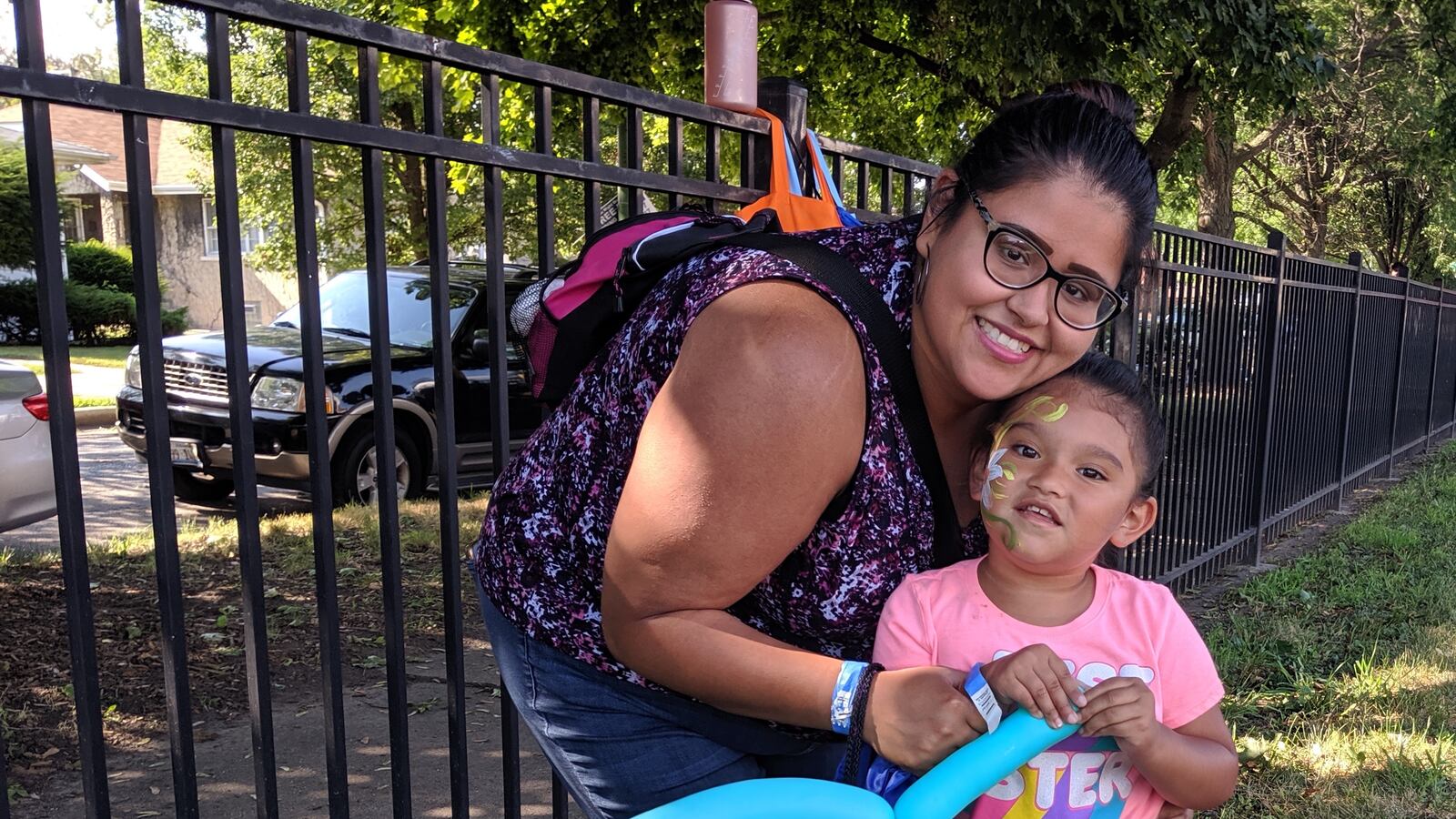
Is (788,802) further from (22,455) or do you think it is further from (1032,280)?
(22,455)

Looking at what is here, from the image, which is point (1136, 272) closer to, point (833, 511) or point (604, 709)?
point (833, 511)

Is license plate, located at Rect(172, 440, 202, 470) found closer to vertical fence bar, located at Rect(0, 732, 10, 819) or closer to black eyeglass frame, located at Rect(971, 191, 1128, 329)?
vertical fence bar, located at Rect(0, 732, 10, 819)

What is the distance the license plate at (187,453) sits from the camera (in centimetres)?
723

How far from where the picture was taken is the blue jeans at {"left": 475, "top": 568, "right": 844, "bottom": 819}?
1700 millimetres

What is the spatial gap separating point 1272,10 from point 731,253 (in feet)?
31.0

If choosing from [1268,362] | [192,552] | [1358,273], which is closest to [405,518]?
[192,552]

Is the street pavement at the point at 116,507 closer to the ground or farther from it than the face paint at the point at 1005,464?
closer to the ground

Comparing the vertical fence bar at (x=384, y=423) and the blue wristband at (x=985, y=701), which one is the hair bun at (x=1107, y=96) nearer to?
the blue wristband at (x=985, y=701)

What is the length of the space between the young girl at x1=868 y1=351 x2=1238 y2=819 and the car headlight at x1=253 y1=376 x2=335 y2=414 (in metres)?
6.26

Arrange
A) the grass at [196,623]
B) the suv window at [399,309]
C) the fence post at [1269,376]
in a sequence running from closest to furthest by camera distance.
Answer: the grass at [196,623] → the fence post at [1269,376] → the suv window at [399,309]

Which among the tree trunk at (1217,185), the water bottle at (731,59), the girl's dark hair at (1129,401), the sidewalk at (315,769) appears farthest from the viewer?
the tree trunk at (1217,185)

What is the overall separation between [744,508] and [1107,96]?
940 millimetres

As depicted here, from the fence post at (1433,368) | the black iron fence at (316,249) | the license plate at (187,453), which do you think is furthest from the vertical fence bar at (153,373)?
the fence post at (1433,368)

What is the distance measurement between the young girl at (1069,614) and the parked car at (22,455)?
5401mm
